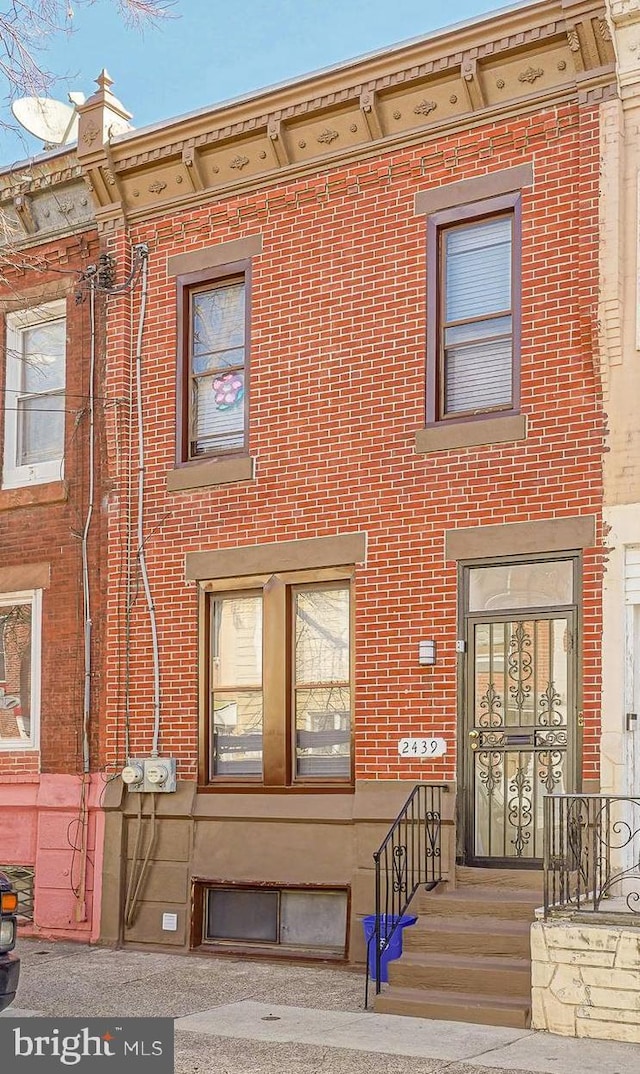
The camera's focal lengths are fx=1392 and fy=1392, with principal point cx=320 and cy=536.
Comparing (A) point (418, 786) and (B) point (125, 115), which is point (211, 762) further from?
(B) point (125, 115)

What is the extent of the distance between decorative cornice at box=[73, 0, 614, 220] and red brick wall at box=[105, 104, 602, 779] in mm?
207

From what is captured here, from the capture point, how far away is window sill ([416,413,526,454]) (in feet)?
36.8

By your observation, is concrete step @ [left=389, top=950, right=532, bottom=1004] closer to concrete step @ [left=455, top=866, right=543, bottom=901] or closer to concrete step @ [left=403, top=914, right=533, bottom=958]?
concrete step @ [left=403, top=914, right=533, bottom=958]

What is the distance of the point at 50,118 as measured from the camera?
1519 cm

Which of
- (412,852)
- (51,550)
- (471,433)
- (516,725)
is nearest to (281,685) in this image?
(412,852)

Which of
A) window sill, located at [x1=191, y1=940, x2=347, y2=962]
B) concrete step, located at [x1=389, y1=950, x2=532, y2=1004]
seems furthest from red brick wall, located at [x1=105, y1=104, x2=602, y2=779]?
concrete step, located at [x1=389, y1=950, x2=532, y2=1004]

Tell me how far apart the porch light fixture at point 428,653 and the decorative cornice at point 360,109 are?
438cm

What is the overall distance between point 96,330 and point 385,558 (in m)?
4.22

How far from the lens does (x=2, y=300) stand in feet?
48.9

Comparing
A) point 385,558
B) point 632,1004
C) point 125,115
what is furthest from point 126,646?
point 632,1004

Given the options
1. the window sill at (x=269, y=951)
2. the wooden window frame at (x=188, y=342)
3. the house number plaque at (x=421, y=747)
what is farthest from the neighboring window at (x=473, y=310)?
the window sill at (x=269, y=951)

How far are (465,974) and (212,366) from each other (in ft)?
20.8

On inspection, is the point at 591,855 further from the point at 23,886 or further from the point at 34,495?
the point at 34,495

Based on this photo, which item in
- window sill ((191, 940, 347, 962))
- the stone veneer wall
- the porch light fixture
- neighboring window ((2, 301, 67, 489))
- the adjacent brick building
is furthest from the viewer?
neighboring window ((2, 301, 67, 489))
